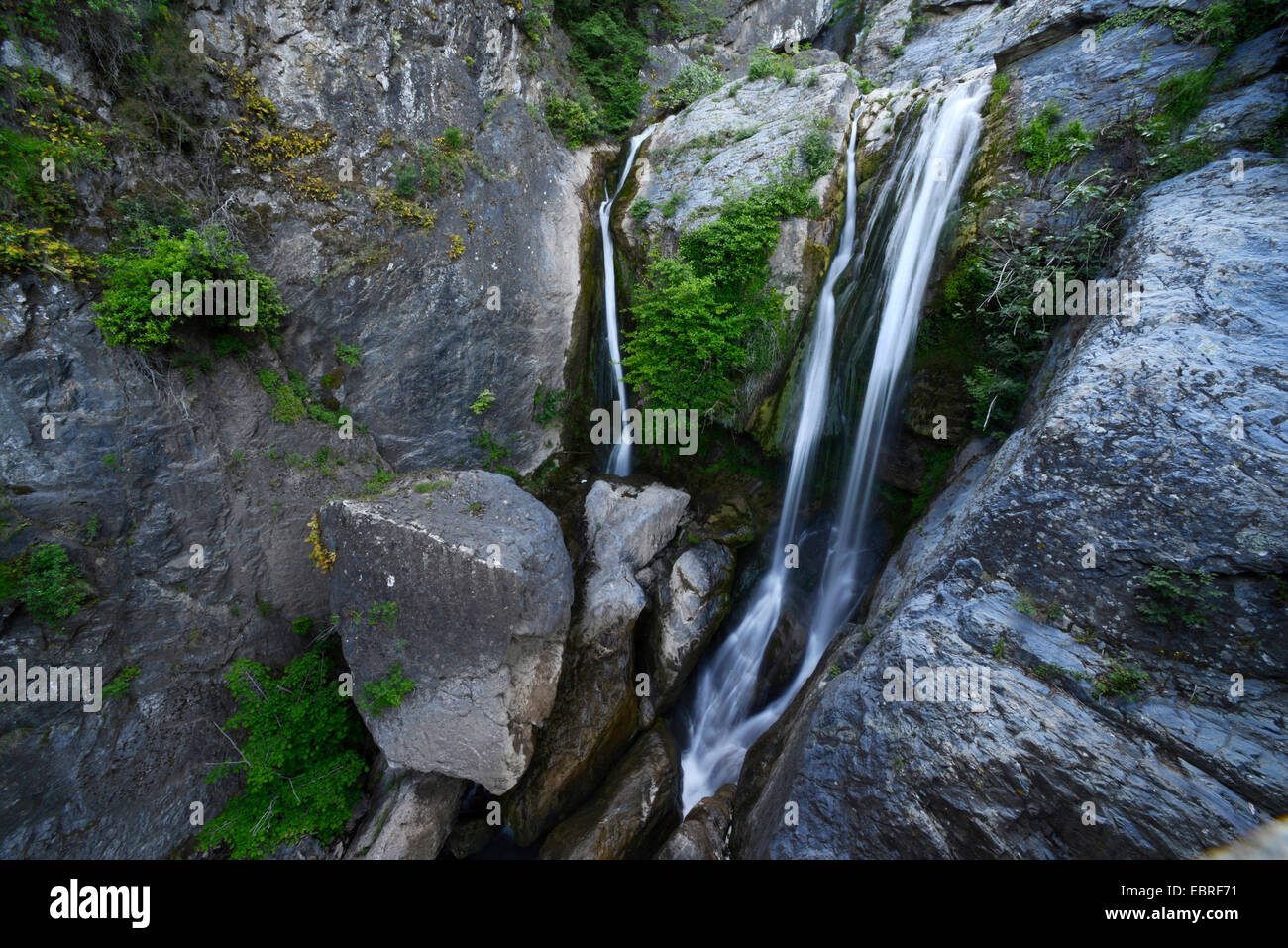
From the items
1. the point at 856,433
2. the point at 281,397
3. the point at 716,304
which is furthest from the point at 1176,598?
the point at 281,397

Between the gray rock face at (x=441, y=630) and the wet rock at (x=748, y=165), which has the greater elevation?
the wet rock at (x=748, y=165)

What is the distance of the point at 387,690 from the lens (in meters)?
6.30

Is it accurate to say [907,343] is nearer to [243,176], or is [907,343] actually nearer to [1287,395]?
[1287,395]

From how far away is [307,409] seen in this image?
327 inches

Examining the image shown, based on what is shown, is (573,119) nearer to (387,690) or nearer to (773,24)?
(773,24)

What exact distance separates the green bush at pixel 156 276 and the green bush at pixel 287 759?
4891 millimetres

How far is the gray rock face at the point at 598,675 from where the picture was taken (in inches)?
280

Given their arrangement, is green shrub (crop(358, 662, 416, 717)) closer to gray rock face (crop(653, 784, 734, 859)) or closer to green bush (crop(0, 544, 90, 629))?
green bush (crop(0, 544, 90, 629))

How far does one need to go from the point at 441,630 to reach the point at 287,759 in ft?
10.9

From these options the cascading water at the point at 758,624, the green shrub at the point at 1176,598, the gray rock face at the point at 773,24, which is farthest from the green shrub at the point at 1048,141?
the gray rock face at the point at 773,24

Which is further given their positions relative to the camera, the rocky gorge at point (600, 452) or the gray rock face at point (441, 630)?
the gray rock face at point (441, 630)

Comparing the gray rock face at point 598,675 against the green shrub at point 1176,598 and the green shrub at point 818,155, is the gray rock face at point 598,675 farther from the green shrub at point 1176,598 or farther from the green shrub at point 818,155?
the green shrub at point 818,155

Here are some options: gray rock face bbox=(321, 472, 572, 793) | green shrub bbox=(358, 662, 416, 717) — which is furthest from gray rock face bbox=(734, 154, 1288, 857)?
green shrub bbox=(358, 662, 416, 717)

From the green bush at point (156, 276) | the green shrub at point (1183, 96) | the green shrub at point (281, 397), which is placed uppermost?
the green shrub at point (1183, 96)
